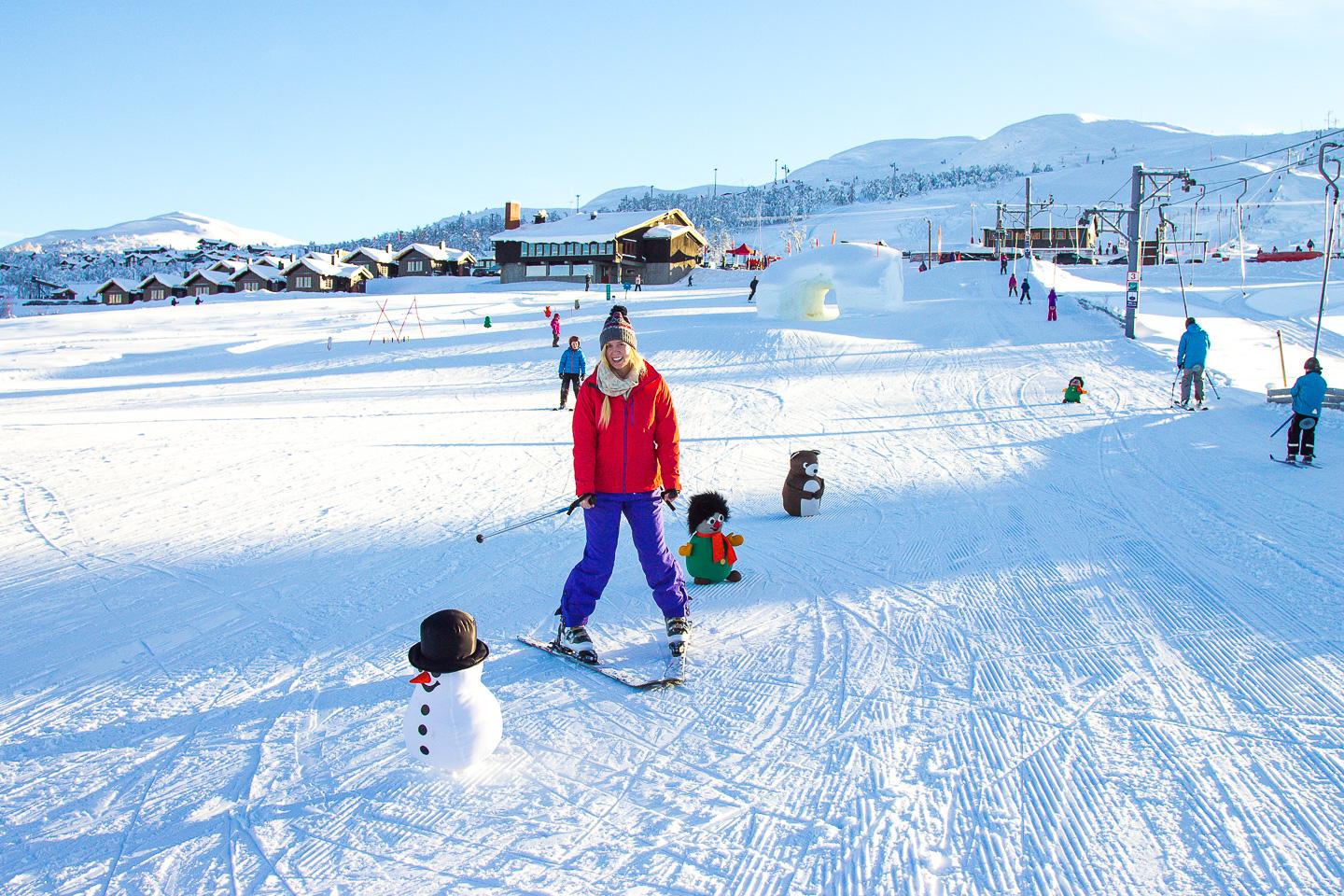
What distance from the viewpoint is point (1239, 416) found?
1219 centimetres

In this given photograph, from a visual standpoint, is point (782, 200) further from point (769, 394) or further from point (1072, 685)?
point (1072, 685)

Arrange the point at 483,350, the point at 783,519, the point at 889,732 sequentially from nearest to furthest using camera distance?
the point at 889,732
the point at 783,519
the point at 483,350

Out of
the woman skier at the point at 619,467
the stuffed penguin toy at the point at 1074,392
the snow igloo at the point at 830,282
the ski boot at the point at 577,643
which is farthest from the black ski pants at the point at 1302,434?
the snow igloo at the point at 830,282

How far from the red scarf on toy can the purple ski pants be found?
112cm

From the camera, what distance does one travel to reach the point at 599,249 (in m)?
58.7

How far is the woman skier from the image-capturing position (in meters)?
3.97

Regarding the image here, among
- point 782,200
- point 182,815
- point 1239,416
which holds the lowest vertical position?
point 1239,416

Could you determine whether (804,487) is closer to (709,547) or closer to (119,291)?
(709,547)

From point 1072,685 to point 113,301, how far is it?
82.7 metres

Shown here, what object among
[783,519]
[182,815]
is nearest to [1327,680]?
[783,519]

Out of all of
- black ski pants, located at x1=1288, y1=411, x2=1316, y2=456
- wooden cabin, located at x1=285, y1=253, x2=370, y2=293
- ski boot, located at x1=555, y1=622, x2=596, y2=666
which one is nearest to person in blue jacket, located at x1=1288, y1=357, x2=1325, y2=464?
black ski pants, located at x1=1288, y1=411, x2=1316, y2=456

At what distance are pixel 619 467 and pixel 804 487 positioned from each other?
3449 millimetres

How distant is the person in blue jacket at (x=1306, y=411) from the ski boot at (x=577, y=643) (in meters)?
8.10

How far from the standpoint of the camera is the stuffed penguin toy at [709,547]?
17.7 ft
